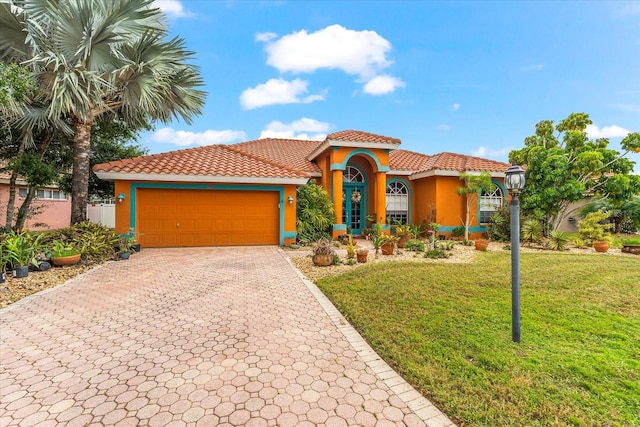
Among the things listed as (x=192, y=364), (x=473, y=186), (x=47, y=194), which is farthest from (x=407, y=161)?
(x=47, y=194)

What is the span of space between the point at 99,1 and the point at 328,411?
12.2 meters

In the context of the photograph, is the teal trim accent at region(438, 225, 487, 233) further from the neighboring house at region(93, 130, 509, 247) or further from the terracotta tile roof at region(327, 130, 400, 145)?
the terracotta tile roof at region(327, 130, 400, 145)

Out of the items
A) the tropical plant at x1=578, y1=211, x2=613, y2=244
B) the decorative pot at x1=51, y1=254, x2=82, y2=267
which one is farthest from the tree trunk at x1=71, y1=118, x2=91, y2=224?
the tropical plant at x1=578, y1=211, x2=613, y2=244

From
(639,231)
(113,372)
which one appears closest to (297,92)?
(113,372)

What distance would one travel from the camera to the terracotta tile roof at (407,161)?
51.8ft

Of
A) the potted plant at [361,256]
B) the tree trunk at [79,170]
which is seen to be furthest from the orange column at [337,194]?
the tree trunk at [79,170]

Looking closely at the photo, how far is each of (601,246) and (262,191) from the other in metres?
14.4

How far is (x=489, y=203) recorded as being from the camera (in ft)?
49.5

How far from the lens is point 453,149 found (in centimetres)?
1758

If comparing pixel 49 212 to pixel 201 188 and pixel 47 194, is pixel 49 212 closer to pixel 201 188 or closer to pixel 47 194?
pixel 47 194

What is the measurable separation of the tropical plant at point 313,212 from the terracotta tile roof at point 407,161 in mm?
4863

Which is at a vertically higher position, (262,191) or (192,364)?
(262,191)

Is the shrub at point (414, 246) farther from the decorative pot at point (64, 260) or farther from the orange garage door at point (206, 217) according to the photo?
the decorative pot at point (64, 260)

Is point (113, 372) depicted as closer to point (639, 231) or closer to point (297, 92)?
point (297, 92)
